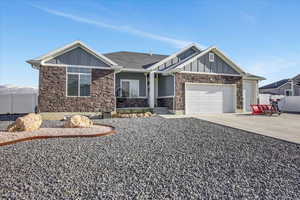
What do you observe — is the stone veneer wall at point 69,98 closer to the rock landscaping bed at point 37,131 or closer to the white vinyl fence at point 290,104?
the rock landscaping bed at point 37,131

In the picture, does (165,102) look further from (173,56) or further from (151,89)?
(173,56)

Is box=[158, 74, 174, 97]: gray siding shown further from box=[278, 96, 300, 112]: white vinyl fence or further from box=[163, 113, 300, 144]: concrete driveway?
box=[278, 96, 300, 112]: white vinyl fence

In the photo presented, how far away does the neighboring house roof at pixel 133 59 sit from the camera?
14.4m

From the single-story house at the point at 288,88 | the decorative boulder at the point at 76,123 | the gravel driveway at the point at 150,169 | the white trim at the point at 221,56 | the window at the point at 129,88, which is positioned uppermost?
the white trim at the point at 221,56

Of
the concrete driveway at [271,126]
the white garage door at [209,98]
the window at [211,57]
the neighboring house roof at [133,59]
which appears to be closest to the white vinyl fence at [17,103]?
the neighboring house roof at [133,59]

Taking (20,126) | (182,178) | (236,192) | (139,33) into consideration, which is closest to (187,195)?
(182,178)

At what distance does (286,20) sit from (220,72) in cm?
509

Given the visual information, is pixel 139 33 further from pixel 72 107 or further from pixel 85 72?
pixel 72 107

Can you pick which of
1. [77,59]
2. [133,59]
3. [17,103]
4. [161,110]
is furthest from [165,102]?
[17,103]

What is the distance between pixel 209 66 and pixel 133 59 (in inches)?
267

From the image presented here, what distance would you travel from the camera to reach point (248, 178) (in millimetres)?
3096

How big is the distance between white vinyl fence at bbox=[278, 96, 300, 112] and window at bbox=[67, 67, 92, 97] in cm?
2027

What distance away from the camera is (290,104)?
722 inches

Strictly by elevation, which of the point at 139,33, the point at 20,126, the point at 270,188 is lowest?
the point at 270,188
